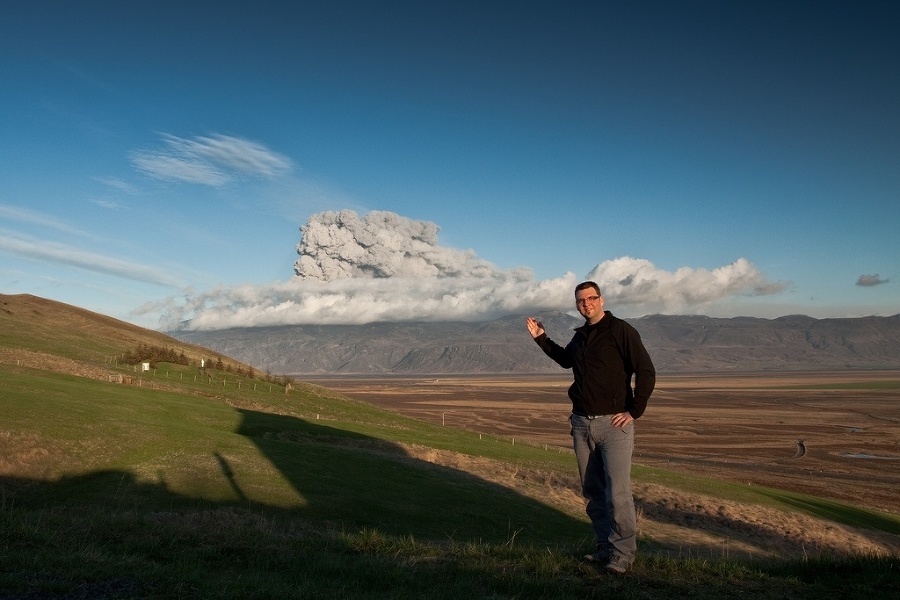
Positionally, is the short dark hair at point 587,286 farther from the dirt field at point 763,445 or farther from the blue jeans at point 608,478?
the dirt field at point 763,445

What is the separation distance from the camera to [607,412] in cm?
801

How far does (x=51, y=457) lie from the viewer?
54.7 feet

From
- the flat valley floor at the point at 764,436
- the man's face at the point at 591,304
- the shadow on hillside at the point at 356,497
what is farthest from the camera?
the flat valley floor at the point at 764,436

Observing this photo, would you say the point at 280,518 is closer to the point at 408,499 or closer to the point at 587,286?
the point at 408,499

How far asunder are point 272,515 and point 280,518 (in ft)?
0.99

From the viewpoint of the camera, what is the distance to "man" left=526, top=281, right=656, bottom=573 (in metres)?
7.80

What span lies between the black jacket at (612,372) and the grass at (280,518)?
184cm

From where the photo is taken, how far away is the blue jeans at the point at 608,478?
7730mm

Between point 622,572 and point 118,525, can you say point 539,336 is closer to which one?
point 622,572

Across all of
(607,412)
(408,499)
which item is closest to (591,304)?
(607,412)

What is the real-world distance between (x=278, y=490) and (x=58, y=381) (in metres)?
18.0

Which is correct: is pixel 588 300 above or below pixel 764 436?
above

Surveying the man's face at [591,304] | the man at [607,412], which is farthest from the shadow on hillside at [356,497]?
the man's face at [591,304]

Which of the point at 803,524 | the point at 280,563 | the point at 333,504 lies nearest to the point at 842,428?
the point at 803,524
